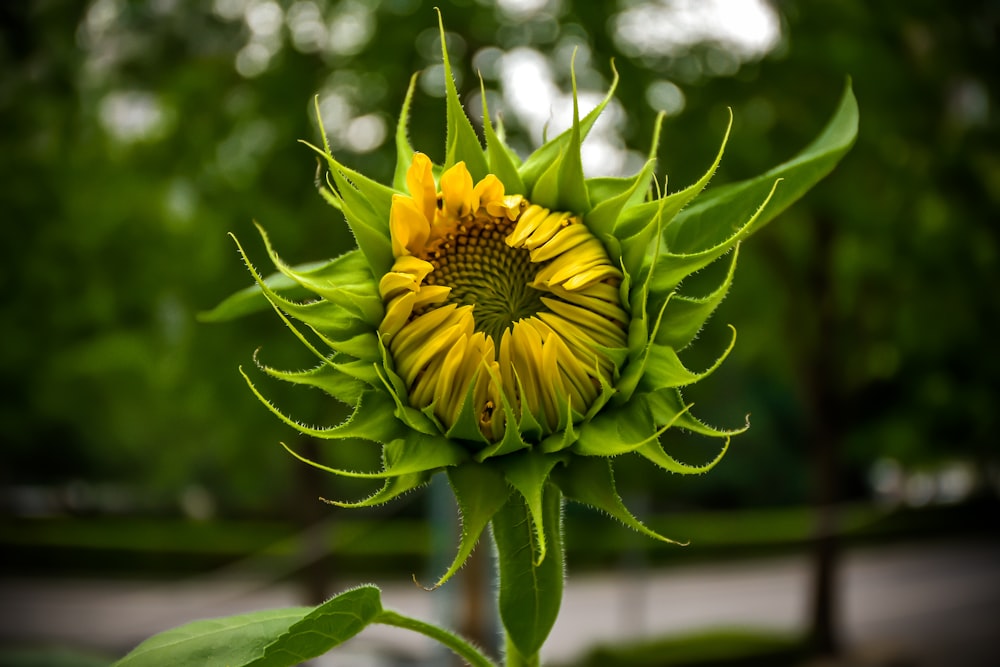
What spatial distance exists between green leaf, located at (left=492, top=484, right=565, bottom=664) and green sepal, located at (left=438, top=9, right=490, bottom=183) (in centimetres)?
34

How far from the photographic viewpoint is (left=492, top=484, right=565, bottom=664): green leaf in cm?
94

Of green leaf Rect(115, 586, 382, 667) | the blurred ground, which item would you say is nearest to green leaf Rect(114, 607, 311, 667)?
A: green leaf Rect(115, 586, 382, 667)

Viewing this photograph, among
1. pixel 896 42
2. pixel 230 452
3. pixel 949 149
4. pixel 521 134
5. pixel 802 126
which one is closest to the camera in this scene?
pixel 896 42

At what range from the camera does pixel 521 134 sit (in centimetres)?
771

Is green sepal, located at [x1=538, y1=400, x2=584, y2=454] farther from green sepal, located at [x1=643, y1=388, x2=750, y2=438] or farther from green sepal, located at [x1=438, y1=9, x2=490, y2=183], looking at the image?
green sepal, located at [x1=438, y1=9, x2=490, y2=183]

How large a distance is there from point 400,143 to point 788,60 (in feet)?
19.6

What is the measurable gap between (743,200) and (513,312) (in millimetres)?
267

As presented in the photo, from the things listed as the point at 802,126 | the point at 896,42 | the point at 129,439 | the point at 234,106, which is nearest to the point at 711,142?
the point at 802,126

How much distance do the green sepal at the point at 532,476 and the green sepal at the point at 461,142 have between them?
307mm

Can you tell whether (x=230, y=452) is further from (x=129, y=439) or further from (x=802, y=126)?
(x=129, y=439)

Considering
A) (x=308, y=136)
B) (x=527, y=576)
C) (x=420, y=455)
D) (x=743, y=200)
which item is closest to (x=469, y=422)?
(x=420, y=455)

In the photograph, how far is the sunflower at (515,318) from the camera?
0.95 meters

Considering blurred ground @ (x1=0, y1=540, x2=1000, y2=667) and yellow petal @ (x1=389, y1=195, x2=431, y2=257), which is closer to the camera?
yellow petal @ (x1=389, y1=195, x2=431, y2=257)

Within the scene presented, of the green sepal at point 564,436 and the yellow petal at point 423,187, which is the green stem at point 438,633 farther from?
the yellow petal at point 423,187
